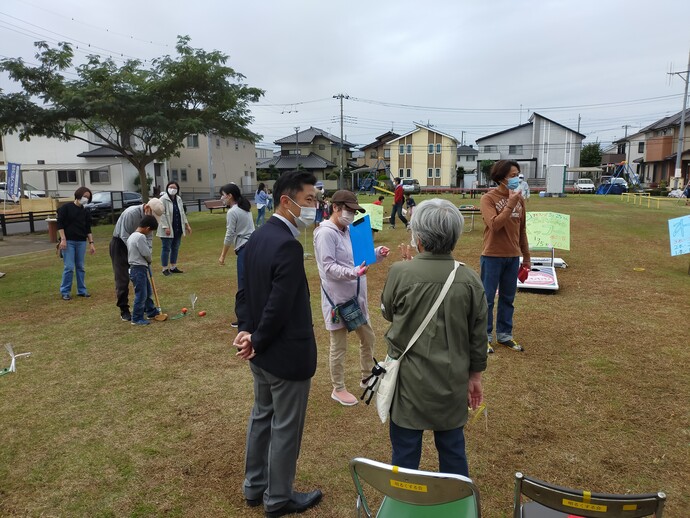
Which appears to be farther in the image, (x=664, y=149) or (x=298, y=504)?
(x=664, y=149)

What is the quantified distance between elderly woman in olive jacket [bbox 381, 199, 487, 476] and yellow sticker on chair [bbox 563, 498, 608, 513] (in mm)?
702

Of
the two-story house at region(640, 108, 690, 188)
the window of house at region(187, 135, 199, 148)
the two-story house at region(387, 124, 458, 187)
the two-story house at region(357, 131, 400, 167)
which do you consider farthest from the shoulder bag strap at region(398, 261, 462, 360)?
the two-story house at region(357, 131, 400, 167)

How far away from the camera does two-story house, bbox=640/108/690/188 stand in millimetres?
42781

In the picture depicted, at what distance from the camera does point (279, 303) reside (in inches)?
92.5

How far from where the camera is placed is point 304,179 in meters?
2.63

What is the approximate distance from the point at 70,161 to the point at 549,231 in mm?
38835

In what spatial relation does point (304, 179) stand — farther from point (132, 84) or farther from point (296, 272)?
point (132, 84)

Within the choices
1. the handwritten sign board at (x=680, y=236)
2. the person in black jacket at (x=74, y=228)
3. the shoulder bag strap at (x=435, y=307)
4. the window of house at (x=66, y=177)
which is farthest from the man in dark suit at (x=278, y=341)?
the window of house at (x=66, y=177)

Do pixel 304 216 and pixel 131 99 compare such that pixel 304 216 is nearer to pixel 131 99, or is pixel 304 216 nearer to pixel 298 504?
pixel 298 504

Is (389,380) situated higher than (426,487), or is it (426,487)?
(389,380)

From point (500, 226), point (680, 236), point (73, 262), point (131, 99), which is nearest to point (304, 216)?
point (500, 226)

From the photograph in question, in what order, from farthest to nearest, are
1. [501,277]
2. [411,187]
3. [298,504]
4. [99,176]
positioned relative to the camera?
[411,187] → [99,176] → [501,277] → [298,504]

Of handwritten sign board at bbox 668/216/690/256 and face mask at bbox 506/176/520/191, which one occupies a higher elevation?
face mask at bbox 506/176/520/191

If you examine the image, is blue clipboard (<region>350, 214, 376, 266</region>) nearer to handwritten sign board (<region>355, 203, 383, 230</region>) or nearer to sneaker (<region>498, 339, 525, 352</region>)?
sneaker (<region>498, 339, 525, 352</region>)
